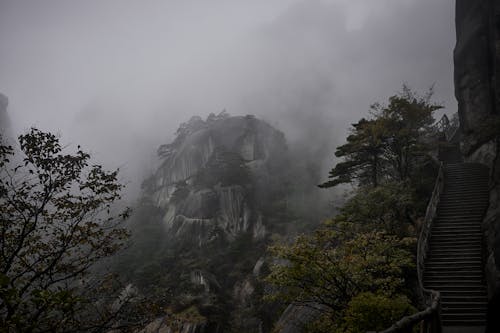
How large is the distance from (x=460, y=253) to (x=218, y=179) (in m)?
41.9

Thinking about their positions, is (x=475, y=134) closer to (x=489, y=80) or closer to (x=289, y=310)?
(x=489, y=80)

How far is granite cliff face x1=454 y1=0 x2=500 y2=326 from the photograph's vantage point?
22.1 meters

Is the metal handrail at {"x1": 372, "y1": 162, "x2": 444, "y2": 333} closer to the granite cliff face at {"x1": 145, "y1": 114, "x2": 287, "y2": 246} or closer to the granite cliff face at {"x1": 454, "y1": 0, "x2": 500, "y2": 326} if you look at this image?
the granite cliff face at {"x1": 454, "y1": 0, "x2": 500, "y2": 326}

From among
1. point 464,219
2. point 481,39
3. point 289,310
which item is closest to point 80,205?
point 289,310

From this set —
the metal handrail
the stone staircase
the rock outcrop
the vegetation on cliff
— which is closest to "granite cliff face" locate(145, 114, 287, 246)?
the rock outcrop

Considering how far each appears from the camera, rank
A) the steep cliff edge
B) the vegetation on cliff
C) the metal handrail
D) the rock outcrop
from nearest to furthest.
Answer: the metal handrail → the vegetation on cliff → the steep cliff edge → the rock outcrop

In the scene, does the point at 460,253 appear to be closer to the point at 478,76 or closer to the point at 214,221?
the point at 478,76

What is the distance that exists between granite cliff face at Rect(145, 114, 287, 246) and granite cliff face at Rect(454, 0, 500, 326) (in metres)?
28.1

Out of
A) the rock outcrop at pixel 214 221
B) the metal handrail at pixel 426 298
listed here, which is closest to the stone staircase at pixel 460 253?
the metal handrail at pixel 426 298

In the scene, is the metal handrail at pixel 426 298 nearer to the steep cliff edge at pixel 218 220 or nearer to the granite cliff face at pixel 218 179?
the steep cliff edge at pixel 218 220

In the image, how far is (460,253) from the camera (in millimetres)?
12961

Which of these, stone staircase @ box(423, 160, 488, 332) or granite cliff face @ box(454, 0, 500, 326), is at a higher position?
granite cliff face @ box(454, 0, 500, 326)

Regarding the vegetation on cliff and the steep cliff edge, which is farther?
the steep cliff edge

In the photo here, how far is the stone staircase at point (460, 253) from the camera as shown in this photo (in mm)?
10430
